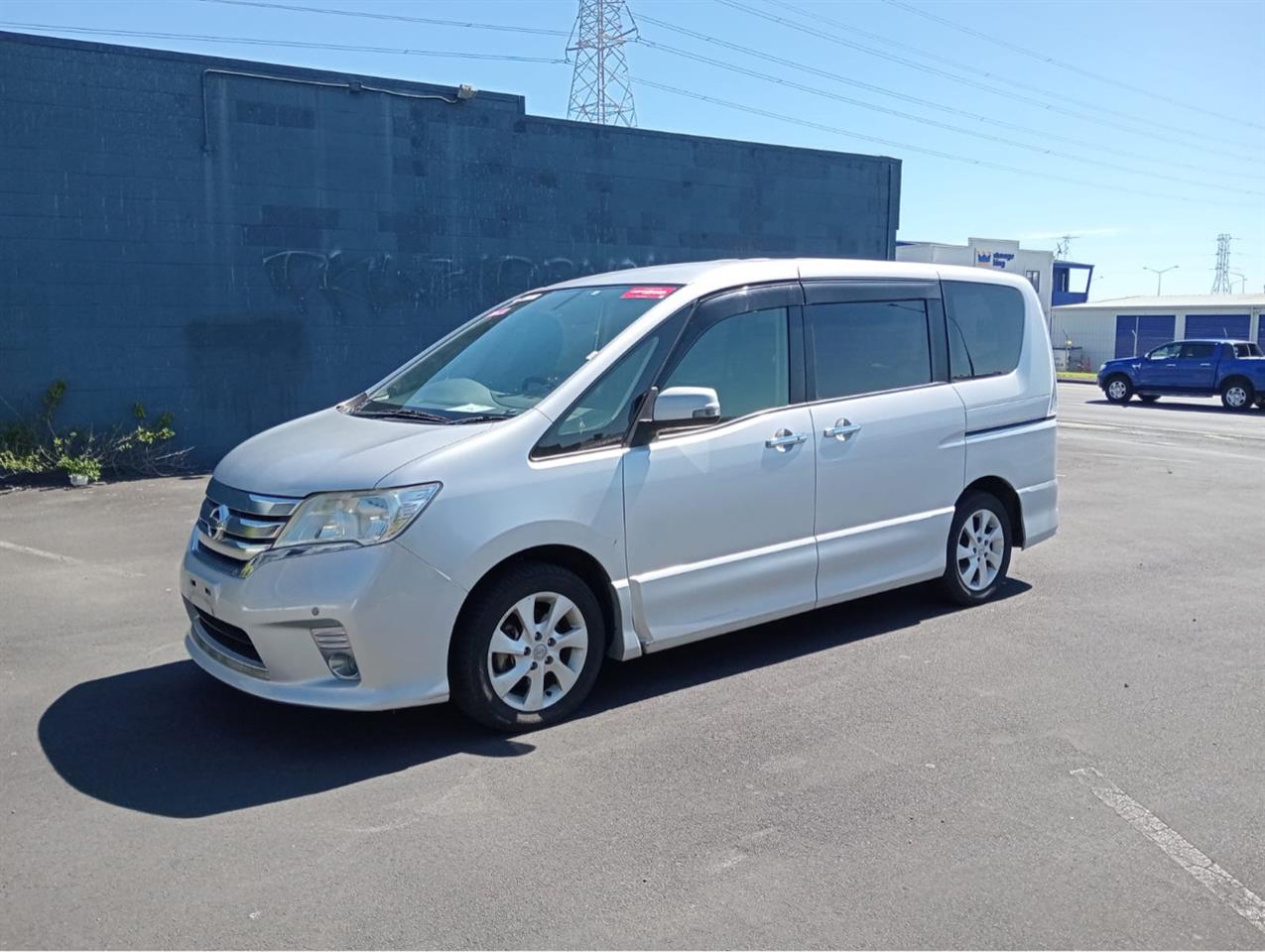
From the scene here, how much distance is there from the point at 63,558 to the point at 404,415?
450cm

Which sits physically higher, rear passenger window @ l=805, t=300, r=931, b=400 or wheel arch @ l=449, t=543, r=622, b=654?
rear passenger window @ l=805, t=300, r=931, b=400

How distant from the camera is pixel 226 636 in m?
4.75

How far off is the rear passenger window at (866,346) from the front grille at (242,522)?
2.84m

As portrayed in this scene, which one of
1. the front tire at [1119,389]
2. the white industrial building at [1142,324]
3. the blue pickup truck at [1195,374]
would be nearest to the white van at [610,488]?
the blue pickup truck at [1195,374]

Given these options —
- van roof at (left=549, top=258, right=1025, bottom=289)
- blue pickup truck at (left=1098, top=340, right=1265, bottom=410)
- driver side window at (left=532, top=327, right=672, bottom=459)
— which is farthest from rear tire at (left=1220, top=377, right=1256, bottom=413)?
driver side window at (left=532, top=327, right=672, bottom=459)

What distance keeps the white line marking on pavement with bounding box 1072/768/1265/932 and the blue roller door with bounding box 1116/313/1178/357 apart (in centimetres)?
4879

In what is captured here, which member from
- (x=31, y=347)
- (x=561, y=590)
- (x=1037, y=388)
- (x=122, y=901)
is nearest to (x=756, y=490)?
(x=561, y=590)

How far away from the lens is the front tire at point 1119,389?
2828 cm

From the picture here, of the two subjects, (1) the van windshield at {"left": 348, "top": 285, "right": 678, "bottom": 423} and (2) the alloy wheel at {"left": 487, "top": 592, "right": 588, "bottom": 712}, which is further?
(1) the van windshield at {"left": 348, "top": 285, "right": 678, "bottom": 423}

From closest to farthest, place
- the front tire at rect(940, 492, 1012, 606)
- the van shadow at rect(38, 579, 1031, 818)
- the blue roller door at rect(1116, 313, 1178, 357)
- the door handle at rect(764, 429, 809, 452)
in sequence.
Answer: the van shadow at rect(38, 579, 1031, 818)
the door handle at rect(764, 429, 809, 452)
the front tire at rect(940, 492, 1012, 606)
the blue roller door at rect(1116, 313, 1178, 357)

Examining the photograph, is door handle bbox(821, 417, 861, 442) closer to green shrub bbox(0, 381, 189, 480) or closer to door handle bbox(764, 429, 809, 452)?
door handle bbox(764, 429, 809, 452)

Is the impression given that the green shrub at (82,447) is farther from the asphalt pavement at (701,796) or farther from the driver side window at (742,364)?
the driver side window at (742,364)

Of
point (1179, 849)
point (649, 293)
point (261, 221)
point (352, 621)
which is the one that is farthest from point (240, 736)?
point (261, 221)

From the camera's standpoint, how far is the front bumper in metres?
4.38
